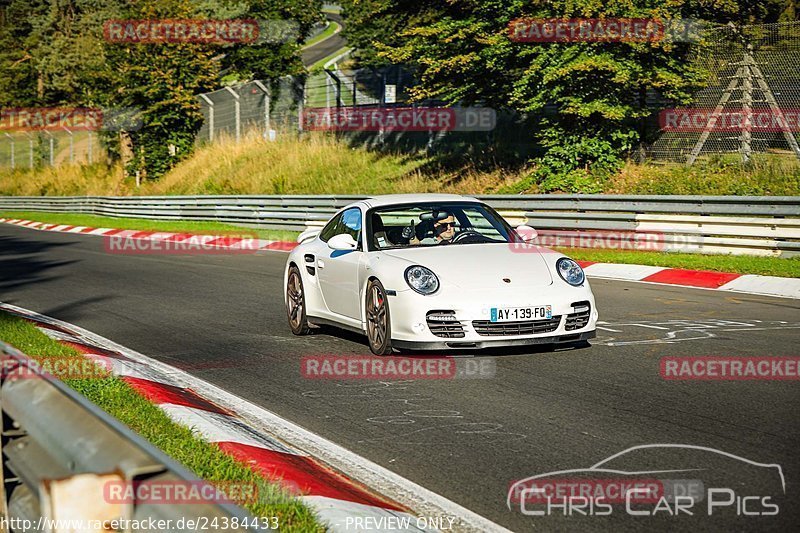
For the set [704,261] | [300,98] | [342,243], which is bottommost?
[704,261]

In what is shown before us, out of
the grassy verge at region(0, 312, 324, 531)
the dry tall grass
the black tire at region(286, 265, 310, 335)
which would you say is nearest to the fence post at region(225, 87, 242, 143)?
the dry tall grass

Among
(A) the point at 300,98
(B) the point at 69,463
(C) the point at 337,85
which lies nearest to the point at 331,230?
(B) the point at 69,463

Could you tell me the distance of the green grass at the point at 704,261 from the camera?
14711 mm

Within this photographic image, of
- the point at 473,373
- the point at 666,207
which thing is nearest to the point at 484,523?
the point at 473,373

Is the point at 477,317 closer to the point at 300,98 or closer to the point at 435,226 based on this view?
the point at 435,226

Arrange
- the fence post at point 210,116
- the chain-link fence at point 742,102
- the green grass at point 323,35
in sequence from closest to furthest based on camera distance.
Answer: the chain-link fence at point 742,102
the fence post at point 210,116
the green grass at point 323,35

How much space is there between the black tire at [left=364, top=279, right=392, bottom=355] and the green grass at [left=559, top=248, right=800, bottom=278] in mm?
7546

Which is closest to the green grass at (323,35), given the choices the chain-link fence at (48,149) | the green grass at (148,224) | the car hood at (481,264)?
the chain-link fence at (48,149)

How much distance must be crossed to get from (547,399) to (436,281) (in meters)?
1.80

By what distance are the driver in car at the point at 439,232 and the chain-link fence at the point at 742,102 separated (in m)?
10.8

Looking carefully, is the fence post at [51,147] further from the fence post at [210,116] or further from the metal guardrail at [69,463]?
the metal guardrail at [69,463]

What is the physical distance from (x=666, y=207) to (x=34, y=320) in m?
10.0

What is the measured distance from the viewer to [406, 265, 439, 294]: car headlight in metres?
8.41

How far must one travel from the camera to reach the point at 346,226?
10.2 m
